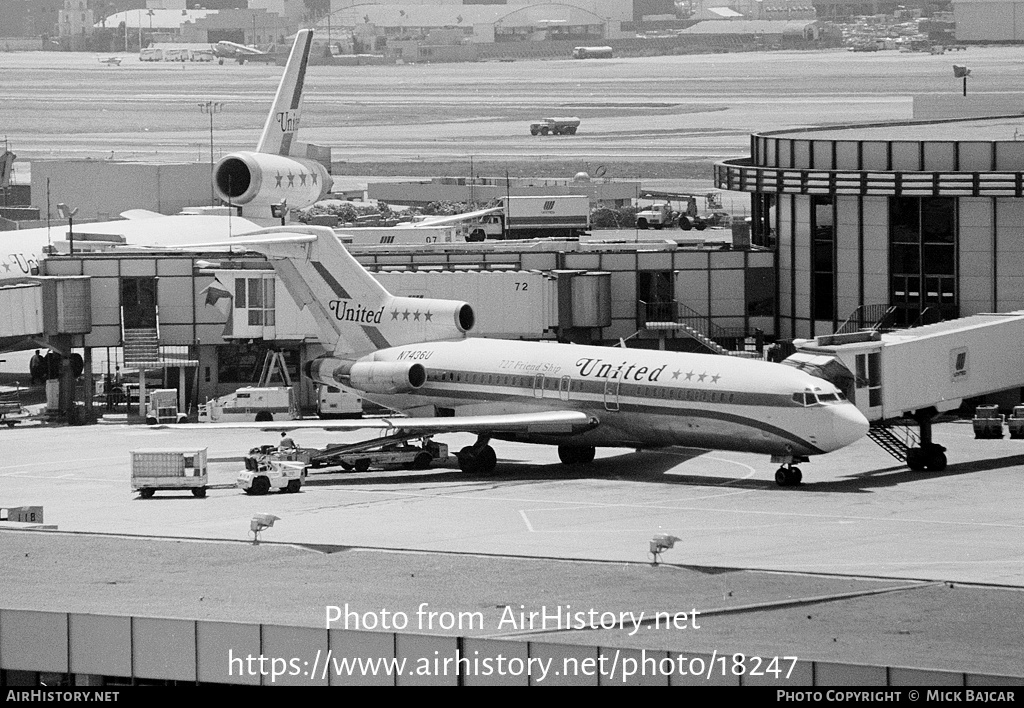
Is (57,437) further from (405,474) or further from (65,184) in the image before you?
(65,184)

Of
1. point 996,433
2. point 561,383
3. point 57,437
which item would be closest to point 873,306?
point 996,433

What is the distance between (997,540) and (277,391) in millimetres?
30153

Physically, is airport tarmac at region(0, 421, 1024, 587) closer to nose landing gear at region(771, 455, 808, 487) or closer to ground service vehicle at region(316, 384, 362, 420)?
nose landing gear at region(771, 455, 808, 487)

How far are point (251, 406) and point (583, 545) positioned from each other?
999 inches

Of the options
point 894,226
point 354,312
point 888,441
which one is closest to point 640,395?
point 888,441

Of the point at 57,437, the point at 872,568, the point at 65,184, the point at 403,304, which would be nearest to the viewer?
the point at 872,568

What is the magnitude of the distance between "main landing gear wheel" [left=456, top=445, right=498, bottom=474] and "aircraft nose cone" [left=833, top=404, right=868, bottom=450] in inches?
411

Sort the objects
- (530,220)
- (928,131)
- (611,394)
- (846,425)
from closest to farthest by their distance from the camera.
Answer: (846,425) → (611,394) → (928,131) → (530,220)

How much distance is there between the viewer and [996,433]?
61.6 m

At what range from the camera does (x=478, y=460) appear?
57219 mm

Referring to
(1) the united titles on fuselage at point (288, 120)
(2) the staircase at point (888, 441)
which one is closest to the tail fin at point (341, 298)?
(2) the staircase at point (888, 441)

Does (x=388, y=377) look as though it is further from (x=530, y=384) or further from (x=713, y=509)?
(x=713, y=509)

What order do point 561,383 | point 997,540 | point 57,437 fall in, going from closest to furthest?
point 997,540 → point 561,383 → point 57,437
